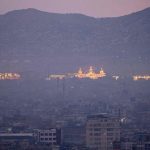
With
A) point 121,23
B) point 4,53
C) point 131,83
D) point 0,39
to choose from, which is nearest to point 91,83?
point 131,83

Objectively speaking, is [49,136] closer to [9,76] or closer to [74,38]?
[9,76]

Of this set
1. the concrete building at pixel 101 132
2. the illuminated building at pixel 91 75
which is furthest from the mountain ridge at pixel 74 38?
the concrete building at pixel 101 132

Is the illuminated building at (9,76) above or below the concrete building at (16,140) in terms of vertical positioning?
above

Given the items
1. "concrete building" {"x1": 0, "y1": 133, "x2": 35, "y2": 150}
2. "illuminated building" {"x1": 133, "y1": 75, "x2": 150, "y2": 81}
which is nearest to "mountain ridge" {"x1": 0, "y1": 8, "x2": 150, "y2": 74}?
"illuminated building" {"x1": 133, "y1": 75, "x2": 150, "y2": 81}

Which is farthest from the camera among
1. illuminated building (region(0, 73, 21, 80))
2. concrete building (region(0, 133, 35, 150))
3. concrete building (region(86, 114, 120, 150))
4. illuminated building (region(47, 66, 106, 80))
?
illuminated building (region(47, 66, 106, 80))

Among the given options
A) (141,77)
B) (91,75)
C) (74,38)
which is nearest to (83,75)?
(91,75)

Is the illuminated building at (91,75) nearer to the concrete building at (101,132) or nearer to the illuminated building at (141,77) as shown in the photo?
the illuminated building at (141,77)

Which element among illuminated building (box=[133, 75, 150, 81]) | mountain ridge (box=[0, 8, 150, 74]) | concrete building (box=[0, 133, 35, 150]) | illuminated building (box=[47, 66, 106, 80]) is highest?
mountain ridge (box=[0, 8, 150, 74])

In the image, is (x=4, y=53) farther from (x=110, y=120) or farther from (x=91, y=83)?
(x=110, y=120)

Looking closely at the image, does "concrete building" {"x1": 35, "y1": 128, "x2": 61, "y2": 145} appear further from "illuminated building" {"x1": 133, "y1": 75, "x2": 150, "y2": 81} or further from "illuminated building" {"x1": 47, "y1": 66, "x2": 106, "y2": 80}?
"illuminated building" {"x1": 133, "y1": 75, "x2": 150, "y2": 81}
